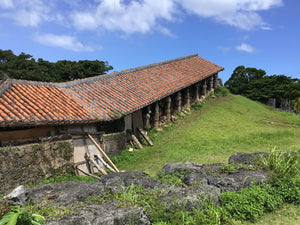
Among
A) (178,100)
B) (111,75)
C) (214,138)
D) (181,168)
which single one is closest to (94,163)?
(181,168)

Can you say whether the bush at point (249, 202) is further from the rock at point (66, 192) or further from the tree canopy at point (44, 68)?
the tree canopy at point (44, 68)

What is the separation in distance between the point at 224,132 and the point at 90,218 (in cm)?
1129

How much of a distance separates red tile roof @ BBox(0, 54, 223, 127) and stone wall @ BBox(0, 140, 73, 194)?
3.01ft

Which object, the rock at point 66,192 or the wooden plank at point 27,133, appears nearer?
the rock at point 66,192

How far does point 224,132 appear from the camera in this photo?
13.1 meters

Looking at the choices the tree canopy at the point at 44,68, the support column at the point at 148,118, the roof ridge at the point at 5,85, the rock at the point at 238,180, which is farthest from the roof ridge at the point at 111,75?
the tree canopy at the point at 44,68

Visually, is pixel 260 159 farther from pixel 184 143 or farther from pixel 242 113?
pixel 242 113

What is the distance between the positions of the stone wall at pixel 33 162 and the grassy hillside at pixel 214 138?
274cm

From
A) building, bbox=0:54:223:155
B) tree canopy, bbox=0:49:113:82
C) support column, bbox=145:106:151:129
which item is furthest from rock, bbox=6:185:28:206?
tree canopy, bbox=0:49:113:82

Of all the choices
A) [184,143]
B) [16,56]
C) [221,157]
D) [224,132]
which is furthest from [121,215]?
[16,56]

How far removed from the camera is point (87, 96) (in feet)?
36.1

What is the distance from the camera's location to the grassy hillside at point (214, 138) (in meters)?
9.44

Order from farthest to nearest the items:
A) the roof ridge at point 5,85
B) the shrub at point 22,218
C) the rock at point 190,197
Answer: the roof ridge at point 5,85 < the rock at point 190,197 < the shrub at point 22,218

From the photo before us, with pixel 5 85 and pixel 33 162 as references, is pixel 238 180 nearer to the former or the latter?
pixel 33 162
